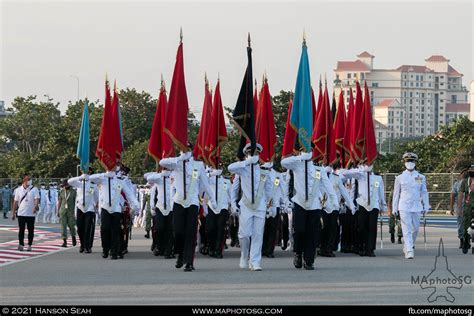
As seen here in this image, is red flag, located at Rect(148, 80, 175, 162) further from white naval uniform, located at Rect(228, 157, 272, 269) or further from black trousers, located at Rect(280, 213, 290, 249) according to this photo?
black trousers, located at Rect(280, 213, 290, 249)

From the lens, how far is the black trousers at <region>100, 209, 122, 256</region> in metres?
24.2

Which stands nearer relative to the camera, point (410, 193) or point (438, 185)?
point (410, 193)

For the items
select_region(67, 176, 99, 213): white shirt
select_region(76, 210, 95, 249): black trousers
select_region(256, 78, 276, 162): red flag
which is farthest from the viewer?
select_region(76, 210, 95, 249): black trousers

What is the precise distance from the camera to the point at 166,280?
58.7 ft

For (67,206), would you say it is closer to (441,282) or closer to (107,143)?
(107,143)

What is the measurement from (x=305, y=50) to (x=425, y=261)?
4.64 m

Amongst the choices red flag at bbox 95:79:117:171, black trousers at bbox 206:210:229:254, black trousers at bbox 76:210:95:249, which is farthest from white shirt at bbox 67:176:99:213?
black trousers at bbox 206:210:229:254

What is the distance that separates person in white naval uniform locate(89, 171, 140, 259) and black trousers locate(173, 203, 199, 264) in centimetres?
440

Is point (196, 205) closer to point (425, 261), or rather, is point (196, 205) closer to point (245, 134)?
point (245, 134)

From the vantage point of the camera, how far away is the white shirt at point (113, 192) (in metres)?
24.5

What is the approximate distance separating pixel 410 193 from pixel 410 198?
10cm

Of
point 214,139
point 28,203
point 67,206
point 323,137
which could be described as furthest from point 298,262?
point 67,206

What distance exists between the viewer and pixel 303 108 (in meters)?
21.2

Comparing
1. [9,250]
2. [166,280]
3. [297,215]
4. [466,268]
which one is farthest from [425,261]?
[9,250]
